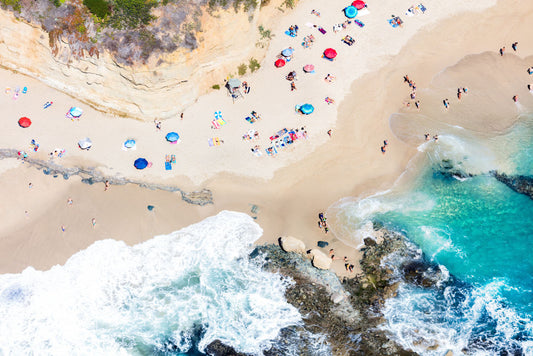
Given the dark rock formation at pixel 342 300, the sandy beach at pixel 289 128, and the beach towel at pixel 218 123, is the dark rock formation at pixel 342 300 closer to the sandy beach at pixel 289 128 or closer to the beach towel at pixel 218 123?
the sandy beach at pixel 289 128

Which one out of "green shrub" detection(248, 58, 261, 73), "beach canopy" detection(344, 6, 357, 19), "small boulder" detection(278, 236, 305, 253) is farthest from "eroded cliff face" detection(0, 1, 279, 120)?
"small boulder" detection(278, 236, 305, 253)

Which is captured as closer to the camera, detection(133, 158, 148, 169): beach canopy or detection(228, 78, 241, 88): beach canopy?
detection(133, 158, 148, 169): beach canopy

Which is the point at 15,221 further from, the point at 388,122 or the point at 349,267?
the point at 388,122

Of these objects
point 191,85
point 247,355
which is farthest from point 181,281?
point 191,85

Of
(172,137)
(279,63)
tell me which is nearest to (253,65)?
(279,63)

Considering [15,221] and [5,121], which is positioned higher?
[5,121]

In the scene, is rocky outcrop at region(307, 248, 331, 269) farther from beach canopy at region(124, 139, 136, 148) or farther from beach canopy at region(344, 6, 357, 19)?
beach canopy at region(344, 6, 357, 19)

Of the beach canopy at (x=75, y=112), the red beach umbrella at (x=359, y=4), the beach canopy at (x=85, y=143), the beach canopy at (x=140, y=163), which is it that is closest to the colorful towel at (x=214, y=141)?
the beach canopy at (x=140, y=163)
